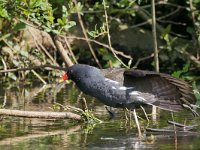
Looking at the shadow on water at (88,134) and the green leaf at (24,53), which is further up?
the green leaf at (24,53)

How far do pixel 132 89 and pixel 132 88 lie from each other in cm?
1

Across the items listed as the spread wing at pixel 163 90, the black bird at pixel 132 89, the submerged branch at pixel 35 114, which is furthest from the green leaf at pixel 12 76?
the spread wing at pixel 163 90

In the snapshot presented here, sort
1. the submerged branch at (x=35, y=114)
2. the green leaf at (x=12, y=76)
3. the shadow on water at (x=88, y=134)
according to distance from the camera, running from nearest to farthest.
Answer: the shadow on water at (x=88, y=134) < the submerged branch at (x=35, y=114) < the green leaf at (x=12, y=76)

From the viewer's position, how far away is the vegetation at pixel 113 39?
11867mm

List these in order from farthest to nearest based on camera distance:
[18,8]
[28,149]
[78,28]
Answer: [78,28]
[18,8]
[28,149]

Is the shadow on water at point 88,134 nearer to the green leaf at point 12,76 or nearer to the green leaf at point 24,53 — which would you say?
the green leaf at point 24,53

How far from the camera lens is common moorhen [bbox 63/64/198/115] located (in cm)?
749

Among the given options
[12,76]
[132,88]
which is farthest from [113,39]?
[132,88]

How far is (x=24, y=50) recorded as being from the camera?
12.7 meters

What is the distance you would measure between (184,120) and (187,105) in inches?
20.2

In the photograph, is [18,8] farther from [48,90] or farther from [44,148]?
[44,148]

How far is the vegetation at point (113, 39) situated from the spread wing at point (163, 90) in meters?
3.27

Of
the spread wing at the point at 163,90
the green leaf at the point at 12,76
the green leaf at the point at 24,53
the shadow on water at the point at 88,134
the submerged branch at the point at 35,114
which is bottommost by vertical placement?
the shadow on water at the point at 88,134

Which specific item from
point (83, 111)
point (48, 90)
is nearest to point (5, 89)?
point (48, 90)
